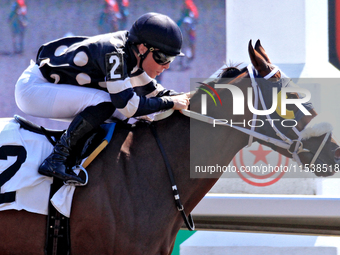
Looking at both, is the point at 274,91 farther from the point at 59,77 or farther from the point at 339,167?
the point at 59,77

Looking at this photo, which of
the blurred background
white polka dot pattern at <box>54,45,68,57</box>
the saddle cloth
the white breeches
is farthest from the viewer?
the blurred background

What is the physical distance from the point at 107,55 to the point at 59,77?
0.37m

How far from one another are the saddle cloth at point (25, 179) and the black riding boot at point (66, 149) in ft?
0.25

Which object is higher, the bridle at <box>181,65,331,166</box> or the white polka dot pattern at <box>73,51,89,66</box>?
the white polka dot pattern at <box>73,51,89,66</box>

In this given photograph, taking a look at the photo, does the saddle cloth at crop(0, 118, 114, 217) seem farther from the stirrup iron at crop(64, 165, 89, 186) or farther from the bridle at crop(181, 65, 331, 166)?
the bridle at crop(181, 65, 331, 166)

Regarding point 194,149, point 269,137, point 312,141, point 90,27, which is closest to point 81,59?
point 194,149

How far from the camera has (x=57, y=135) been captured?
236 centimetres

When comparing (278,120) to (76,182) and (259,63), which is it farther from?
(76,182)

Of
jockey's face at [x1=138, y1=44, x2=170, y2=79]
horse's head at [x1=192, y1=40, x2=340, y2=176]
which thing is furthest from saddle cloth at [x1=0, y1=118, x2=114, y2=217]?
A: horse's head at [x1=192, y1=40, x2=340, y2=176]

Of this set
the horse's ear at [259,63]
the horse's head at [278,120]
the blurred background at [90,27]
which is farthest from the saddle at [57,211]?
the blurred background at [90,27]

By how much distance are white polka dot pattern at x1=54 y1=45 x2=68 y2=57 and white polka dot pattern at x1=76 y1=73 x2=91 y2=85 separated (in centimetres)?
22

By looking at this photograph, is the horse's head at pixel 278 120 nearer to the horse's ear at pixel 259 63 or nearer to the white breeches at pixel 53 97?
the horse's ear at pixel 259 63

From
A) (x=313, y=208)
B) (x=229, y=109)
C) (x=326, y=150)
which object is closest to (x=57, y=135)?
(x=229, y=109)

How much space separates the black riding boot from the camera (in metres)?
2.09
